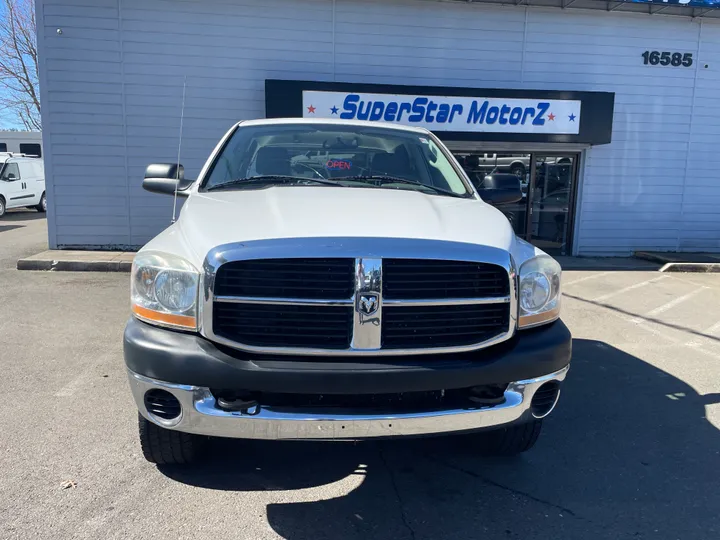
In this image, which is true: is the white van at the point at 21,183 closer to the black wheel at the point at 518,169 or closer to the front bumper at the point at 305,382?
the black wheel at the point at 518,169

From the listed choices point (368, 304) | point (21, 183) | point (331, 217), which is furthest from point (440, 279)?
point (21, 183)

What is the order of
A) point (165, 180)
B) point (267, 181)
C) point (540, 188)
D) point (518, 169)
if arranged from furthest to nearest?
point (540, 188)
point (518, 169)
point (165, 180)
point (267, 181)

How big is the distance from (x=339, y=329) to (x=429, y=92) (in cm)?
856

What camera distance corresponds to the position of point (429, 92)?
1010 centimetres

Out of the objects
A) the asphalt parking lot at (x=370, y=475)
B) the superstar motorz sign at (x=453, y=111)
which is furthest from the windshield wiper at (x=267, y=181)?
the superstar motorz sign at (x=453, y=111)

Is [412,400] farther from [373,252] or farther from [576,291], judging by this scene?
[576,291]

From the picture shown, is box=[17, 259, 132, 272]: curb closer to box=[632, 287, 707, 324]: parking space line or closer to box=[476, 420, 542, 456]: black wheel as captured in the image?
box=[476, 420, 542, 456]: black wheel

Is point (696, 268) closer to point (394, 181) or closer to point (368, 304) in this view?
point (394, 181)

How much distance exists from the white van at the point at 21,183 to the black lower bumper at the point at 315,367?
1635cm

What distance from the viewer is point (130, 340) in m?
2.48

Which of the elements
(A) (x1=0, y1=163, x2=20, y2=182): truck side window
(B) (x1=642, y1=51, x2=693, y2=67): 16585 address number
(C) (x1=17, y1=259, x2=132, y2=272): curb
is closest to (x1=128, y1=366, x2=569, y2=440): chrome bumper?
(C) (x1=17, y1=259, x2=132, y2=272): curb

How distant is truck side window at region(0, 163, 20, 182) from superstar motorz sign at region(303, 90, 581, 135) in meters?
12.2

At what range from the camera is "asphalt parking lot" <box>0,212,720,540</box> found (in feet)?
8.48

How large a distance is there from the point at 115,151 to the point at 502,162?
7.65 m
